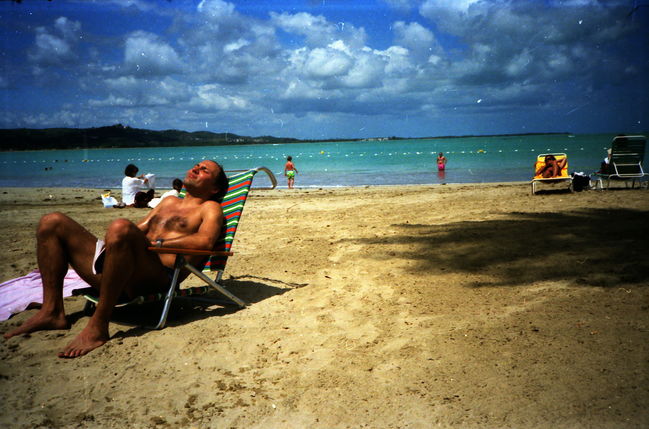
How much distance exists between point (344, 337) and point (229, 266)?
2.44m

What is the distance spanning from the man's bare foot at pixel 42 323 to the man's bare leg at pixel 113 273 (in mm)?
432

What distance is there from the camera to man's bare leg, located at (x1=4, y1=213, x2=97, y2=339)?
3182 millimetres

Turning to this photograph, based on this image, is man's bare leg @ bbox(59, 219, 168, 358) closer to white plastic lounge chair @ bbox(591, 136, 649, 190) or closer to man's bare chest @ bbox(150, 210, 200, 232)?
man's bare chest @ bbox(150, 210, 200, 232)

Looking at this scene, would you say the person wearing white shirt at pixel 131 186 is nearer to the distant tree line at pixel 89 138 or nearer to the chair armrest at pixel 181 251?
the chair armrest at pixel 181 251

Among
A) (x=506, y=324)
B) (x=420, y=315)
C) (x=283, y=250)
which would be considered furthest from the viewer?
(x=283, y=250)

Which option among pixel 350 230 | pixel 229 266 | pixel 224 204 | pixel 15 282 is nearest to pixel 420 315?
pixel 224 204

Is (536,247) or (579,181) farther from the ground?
(579,181)

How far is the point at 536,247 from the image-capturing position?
15.7 ft

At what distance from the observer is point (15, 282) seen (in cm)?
428

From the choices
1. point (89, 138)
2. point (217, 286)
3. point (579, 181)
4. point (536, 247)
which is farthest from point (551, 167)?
point (89, 138)

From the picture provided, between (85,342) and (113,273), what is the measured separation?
501 mm

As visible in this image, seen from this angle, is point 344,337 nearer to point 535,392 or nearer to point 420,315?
point 420,315

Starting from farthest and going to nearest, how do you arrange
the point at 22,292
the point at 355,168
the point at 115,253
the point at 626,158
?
the point at 355,168
the point at 626,158
the point at 22,292
the point at 115,253

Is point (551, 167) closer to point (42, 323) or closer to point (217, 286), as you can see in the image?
point (217, 286)
